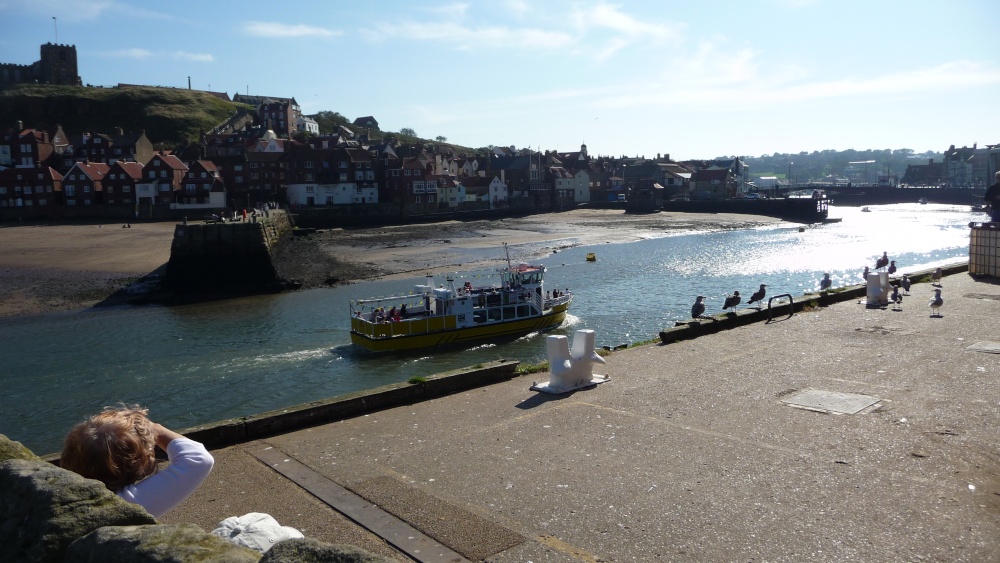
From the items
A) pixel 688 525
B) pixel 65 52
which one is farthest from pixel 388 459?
pixel 65 52

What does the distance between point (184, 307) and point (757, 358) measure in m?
33.6

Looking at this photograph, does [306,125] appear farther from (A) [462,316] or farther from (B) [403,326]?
(B) [403,326]

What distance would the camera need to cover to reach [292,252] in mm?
57781

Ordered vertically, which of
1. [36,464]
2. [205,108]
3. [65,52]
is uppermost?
[65,52]

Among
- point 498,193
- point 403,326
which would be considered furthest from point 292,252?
point 498,193

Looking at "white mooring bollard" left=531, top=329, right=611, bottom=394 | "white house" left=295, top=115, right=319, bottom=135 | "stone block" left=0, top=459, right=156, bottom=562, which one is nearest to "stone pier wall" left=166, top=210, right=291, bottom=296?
"white mooring bollard" left=531, top=329, right=611, bottom=394

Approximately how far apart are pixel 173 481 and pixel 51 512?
719mm

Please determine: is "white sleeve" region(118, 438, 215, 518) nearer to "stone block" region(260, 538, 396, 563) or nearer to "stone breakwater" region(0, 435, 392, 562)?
"stone breakwater" region(0, 435, 392, 562)

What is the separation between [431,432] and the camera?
11.1m

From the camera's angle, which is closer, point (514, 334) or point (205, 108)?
point (514, 334)

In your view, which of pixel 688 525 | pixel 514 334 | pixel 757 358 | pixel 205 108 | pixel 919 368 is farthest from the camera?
pixel 205 108

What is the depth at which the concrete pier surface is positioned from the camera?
7.28 metres

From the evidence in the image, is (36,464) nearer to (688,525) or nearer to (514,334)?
(688,525)

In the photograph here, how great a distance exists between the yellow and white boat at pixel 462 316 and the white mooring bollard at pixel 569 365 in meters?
15.6
